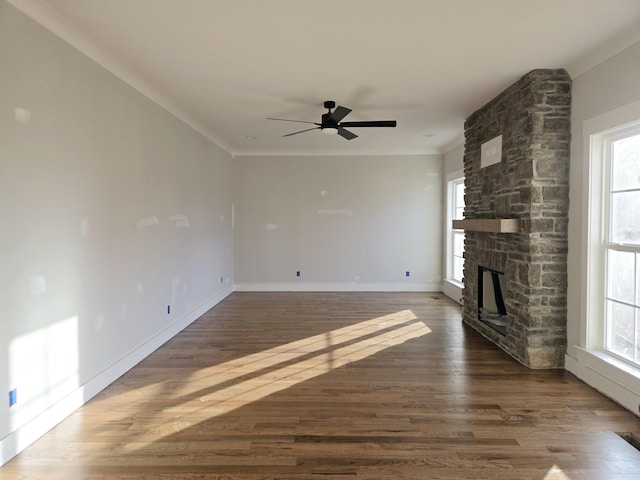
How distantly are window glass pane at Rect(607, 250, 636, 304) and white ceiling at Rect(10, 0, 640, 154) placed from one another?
1.62 m

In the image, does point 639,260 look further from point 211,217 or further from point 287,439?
point 211,217

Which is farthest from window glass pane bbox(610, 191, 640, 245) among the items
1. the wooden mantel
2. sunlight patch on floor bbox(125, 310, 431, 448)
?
sunlight patch on floor bbox(125, 310, 431, 448)

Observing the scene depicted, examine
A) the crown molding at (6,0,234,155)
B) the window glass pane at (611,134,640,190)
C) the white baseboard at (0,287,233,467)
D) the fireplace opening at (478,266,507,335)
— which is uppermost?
the crown molding at (6,0,234,155)

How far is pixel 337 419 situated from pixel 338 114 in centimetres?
292

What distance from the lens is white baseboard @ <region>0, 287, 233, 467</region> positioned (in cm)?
216

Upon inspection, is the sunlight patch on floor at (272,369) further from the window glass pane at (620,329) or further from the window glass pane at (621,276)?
the window glass pane at (621,276)

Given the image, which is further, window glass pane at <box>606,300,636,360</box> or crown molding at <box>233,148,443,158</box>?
crown molding at <box>233,148,443,158</box>

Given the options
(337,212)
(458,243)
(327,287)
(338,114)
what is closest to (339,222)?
(337,212)

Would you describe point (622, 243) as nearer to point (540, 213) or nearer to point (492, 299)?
point (540, 213)

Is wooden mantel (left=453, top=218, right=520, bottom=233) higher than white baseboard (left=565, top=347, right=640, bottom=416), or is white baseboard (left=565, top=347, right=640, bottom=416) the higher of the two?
wooden mantel (left=453, top=218, right=520, bottom=233)

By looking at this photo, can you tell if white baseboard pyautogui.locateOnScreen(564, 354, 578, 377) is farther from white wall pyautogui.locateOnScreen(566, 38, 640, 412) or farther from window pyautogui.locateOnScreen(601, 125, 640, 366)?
window pyautogui.locateOnScreen(601, 125, 640, 366)

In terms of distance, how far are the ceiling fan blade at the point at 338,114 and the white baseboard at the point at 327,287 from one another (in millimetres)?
3992

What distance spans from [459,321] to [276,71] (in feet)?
13.3

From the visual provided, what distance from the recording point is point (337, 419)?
2.59 m
